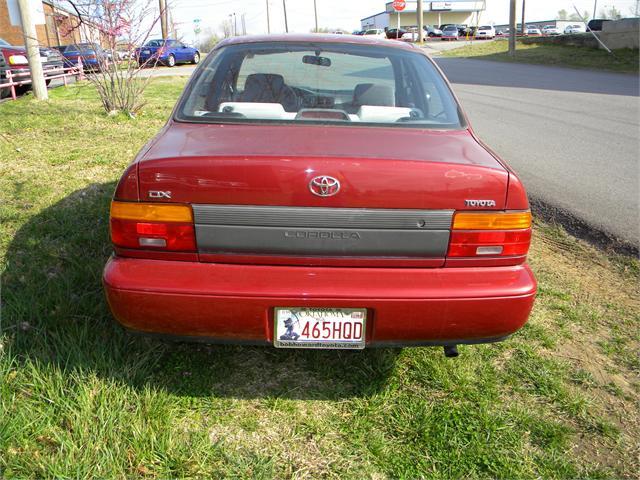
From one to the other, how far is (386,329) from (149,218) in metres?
1.03

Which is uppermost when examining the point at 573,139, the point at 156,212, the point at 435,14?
the point at 435,14

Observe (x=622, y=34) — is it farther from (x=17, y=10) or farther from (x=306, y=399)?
(x=306, y=399)

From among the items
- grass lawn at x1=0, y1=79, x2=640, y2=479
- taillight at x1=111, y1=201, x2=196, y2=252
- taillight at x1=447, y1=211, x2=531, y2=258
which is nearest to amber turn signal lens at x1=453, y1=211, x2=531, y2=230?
taillight at x1=447, y1=211, x2=531, y2=258

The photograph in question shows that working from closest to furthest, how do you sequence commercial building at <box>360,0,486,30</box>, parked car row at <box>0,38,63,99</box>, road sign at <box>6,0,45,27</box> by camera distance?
road sign at <box>6,0,45,27</box> < parked car row at <box>0,38,63,99</box> < commercial building at <box>360,0,486,30</box>

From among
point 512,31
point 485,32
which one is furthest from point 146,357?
point 485,32

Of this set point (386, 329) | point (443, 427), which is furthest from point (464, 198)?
point (443, 427)

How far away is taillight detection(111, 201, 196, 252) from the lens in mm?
2168

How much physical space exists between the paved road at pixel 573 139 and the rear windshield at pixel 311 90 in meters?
2.22

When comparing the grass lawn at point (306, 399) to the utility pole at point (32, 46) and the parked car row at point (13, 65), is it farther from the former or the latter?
the parked car row at point (13, 65)

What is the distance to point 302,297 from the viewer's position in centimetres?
212

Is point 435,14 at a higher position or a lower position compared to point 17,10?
higher

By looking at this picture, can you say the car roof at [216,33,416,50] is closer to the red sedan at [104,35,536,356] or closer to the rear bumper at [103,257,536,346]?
the red sedan at [104,35,536,356]

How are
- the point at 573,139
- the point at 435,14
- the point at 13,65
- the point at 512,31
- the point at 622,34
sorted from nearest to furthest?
the point at 573,139
the point at 13,65
the point at 622,34
the point at 512,31
the point at 435,14

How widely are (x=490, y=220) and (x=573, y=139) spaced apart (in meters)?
6.64
